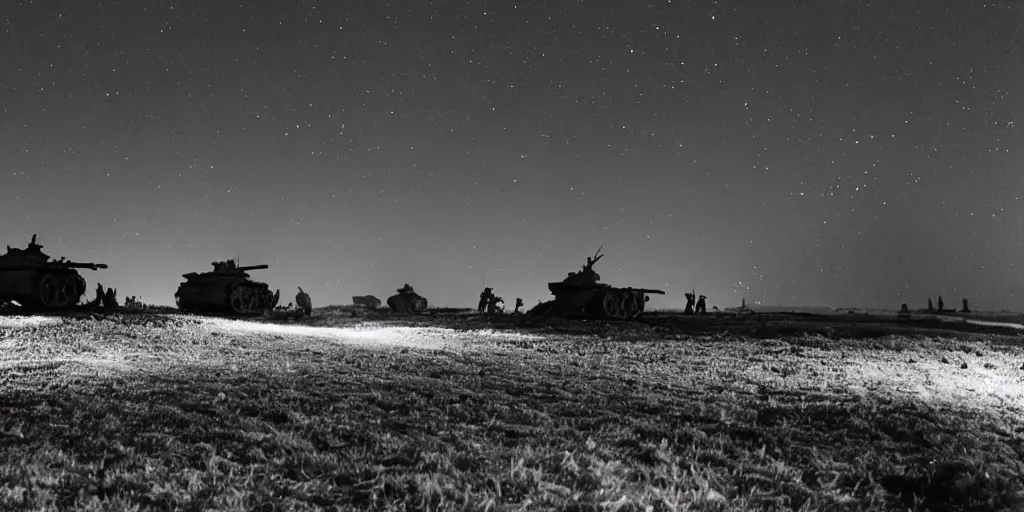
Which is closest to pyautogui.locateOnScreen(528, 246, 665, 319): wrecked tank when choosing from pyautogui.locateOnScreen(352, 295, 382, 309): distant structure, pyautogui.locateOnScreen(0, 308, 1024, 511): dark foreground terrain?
pyautogui.locateOnScreen(0, 308, 1024, 511): dark foreground terrain

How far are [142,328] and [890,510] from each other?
865 inches

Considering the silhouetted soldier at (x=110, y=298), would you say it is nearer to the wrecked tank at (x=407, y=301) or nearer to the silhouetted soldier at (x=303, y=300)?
the silhouetted soldier at (x=303, y=300)

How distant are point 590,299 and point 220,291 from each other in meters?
21.9

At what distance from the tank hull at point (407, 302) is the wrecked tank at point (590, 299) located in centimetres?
1676

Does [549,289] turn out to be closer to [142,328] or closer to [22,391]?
[142,328]

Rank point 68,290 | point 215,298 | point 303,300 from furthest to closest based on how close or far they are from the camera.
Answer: point 303,300, point 215,298, point 68,290

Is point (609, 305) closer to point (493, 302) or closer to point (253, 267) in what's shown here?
point (493, 302)

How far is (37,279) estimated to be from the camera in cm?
3122

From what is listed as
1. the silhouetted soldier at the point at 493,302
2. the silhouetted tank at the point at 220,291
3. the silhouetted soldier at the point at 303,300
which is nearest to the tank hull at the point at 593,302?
the silhouetted soldier at the point at 493,302

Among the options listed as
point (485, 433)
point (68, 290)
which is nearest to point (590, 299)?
point (68, 290)

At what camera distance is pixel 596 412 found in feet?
30.7

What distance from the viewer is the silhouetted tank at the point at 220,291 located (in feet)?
125

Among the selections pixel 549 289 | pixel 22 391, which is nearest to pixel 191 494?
pixel 22 391

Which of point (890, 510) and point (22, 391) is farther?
point (22, 391)
